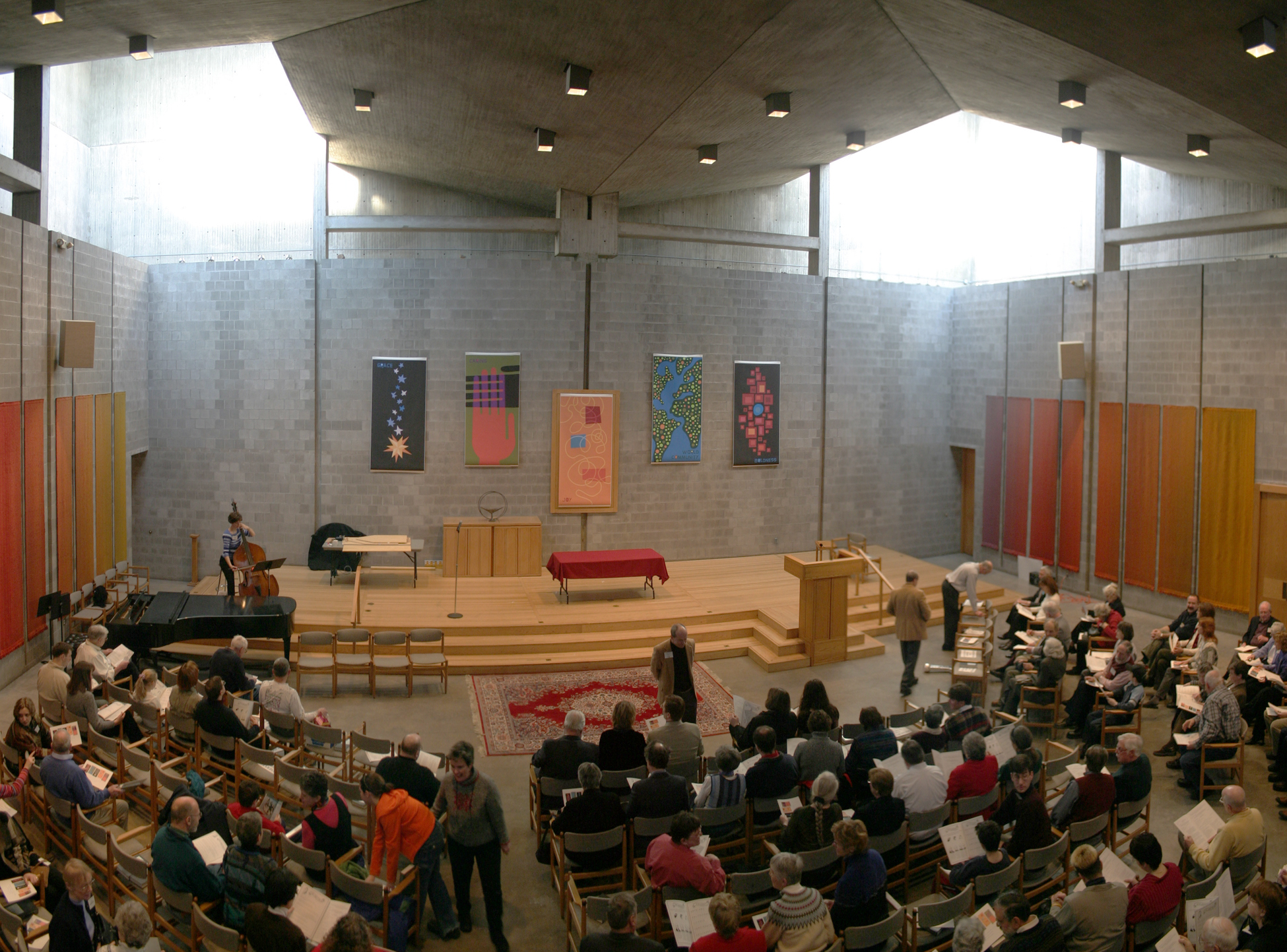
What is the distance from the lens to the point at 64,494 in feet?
37.1

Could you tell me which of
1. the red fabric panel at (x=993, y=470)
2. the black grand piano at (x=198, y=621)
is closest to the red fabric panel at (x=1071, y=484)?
the red fabric panel at (x=993, y=470)

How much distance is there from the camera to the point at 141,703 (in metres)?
7.81

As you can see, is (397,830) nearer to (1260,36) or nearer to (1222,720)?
(1222,720)

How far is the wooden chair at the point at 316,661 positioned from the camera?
393 inches

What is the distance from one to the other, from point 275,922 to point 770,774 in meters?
3.06

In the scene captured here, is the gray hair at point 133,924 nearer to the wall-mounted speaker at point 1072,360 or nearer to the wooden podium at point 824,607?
the wooden podium at point 824,607

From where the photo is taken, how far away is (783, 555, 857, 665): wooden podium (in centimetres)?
1121

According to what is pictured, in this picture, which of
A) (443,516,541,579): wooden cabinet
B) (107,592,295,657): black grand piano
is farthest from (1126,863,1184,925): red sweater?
(443,516,541,579): wooden cabinet

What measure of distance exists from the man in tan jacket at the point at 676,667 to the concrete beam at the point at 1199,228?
9342 millimetres

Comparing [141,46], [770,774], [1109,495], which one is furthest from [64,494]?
[1109,495]

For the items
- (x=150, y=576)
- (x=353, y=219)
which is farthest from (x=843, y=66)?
(x=150, y=576)

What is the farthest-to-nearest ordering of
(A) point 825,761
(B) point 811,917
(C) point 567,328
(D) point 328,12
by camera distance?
(C) point 567,328 → (D) point 328,12 → (A) point 825,761 → (B) point 811,917

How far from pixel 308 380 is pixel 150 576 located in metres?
3.61

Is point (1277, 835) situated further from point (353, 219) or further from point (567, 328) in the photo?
point (353, 219)
